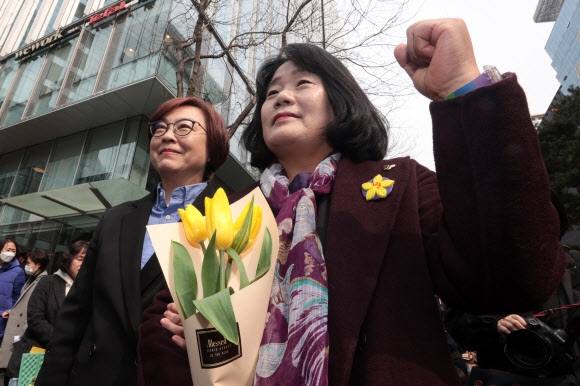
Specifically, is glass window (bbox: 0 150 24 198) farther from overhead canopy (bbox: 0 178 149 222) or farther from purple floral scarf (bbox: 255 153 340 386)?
purple floral scarf (bbox: 255 153 340 386)

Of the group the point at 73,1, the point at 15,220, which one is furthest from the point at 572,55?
Answer: the point at 15,220

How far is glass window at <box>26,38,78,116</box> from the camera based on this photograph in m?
11.1

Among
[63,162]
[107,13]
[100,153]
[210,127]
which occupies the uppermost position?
[107,13]

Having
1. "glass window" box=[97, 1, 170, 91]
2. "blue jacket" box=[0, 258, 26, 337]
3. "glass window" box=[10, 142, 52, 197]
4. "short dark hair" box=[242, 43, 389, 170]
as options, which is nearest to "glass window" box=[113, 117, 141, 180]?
"glass window" box=[97, 1, 170, 91]

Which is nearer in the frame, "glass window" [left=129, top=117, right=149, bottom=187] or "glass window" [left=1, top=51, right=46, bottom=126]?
"glass window" [left=129, top=117, right=149, bottom=187]

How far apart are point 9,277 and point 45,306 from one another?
2.05 metres

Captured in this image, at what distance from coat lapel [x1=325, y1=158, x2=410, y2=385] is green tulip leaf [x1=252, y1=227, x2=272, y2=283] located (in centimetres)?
18

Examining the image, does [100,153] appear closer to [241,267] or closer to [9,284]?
[9,284]

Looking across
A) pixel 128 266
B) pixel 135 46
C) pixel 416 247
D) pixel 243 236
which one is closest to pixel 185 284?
pixel 243 236

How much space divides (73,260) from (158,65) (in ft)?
19.1

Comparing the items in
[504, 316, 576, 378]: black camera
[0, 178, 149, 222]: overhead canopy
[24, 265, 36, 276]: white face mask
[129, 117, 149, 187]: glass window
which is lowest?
[504, 316, 576, 378]: black camera

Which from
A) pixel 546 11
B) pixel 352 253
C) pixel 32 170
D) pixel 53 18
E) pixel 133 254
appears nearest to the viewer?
pixel 352 253

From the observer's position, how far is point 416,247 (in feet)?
3.23

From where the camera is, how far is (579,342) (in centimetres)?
205
